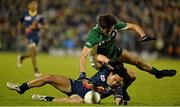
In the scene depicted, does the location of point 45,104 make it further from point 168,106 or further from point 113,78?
point 168,106

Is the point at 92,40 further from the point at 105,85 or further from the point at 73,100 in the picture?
the point at 73,100

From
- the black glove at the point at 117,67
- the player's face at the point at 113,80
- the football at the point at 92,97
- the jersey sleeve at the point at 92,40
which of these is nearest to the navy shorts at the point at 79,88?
the football at the point at 92,97

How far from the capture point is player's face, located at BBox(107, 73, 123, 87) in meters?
12.1

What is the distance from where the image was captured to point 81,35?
36.1 meters

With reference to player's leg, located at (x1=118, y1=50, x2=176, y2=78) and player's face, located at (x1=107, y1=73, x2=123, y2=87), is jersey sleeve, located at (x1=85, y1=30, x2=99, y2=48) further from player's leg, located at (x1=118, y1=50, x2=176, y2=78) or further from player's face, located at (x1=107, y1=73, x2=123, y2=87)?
player's leg, located at (x1=118, y1=50, x2=176, y2=78)

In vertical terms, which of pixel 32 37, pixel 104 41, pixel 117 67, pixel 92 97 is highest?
pixel 32 37

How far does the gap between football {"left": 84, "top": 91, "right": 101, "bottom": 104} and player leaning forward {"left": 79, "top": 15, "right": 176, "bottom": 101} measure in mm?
358

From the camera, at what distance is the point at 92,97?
39.9 ft

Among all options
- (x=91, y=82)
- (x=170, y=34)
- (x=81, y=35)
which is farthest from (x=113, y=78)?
(x=81, y=35)

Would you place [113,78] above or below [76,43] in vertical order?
below

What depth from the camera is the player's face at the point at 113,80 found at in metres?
12.1

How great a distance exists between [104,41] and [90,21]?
75.2 ft

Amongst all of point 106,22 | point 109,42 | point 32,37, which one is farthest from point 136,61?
point 32,37

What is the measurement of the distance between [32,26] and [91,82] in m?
10.1
